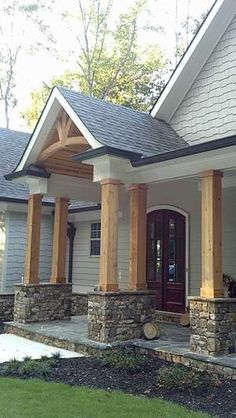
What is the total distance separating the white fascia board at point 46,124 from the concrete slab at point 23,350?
3436 millimetres

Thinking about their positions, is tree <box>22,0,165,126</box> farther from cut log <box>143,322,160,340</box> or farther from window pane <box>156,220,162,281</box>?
cut log <box>143,322,160,340</box>

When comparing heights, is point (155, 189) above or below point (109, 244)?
above

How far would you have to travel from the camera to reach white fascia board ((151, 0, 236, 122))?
27.9 feet

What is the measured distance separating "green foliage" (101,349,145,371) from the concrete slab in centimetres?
74

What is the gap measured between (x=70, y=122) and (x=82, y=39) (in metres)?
15.0

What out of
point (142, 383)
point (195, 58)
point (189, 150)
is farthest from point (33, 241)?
point (195, 58)

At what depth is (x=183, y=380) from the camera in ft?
17.6

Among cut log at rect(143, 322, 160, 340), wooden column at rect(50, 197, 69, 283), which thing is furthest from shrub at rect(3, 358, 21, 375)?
wooden column at rect(50, 197, 69, 283)

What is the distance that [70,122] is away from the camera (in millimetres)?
8500

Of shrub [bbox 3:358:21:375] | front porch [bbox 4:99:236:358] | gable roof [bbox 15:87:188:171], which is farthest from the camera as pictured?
gable roof [bbox 15:87:188:171]

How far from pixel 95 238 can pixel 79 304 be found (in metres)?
1.81

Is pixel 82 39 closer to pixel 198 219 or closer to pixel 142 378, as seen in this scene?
pixel 198 219

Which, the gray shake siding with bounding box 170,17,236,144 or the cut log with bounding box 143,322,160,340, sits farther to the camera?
the gray shake siding with bounding box 170,17,236,144

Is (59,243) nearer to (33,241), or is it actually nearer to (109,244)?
(33,241)
